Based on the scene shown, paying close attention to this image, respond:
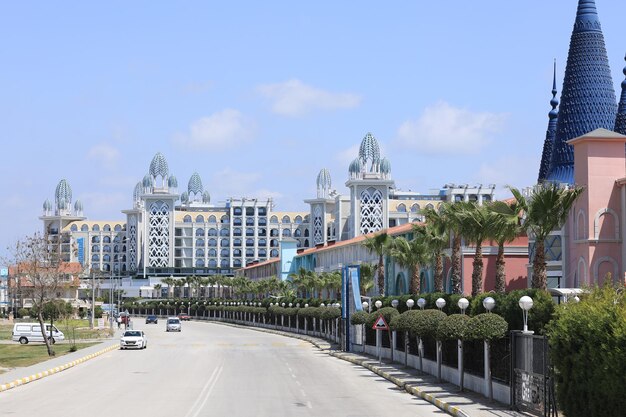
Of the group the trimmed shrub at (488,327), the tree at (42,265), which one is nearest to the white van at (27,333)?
the tree at (42,265)

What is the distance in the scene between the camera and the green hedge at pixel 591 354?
1709cm

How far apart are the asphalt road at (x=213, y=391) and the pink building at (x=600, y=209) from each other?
1544cm

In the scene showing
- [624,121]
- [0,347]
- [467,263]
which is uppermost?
[624,121]

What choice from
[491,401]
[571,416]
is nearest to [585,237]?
[491,401]

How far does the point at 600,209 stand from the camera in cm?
5594

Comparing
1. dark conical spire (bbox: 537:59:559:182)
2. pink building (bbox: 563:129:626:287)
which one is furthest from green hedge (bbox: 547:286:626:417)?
dark conical spire (bbox: 537:59:559:182)

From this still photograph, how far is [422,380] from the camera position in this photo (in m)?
37.8

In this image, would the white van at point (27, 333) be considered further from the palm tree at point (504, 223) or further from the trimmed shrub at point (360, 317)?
the palm tree at point (504, 223)

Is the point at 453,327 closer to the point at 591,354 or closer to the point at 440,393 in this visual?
the point at 440,393

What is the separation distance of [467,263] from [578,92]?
22.6 m

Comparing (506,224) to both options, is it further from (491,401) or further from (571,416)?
(571,416)

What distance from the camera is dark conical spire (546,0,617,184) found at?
86.0m

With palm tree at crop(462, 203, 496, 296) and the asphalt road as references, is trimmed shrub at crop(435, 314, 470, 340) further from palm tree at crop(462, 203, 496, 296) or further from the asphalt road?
palm tree at crop(462, 203, 496, 296)

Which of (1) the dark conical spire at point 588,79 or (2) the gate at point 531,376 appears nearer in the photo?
(2) the gate at point 531,376
